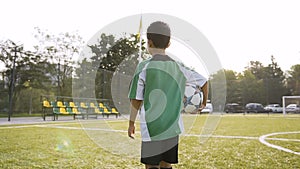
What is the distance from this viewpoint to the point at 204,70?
247 centimetres

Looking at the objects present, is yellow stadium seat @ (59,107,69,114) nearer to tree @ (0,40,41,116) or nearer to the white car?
tree @ (0,40,41,116)

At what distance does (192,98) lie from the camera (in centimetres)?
202

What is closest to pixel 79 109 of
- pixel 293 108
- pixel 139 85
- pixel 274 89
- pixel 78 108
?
pixel 78 108

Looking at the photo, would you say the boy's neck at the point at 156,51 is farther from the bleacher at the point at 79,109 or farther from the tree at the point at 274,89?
the tree at the point at 274,89

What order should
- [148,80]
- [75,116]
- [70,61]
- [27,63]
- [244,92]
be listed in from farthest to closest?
[244,92] → [70,61] → [27,63] → [75,116] → [148,80]

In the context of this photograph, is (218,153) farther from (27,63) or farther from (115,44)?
(27,63)

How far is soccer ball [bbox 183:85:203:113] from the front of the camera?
200 centimetres

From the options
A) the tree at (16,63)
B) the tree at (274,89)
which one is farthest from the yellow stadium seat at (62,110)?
the tree at (274,89)

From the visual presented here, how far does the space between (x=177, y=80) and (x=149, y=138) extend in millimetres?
417

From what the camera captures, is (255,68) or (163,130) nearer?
(163,130)

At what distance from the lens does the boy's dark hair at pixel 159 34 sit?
1942mm

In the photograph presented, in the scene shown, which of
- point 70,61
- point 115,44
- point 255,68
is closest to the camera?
point 115,44

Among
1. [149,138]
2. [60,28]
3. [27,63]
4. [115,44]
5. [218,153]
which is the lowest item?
[218,153]

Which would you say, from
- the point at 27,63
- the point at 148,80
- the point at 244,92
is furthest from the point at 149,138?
the point at 244,92
